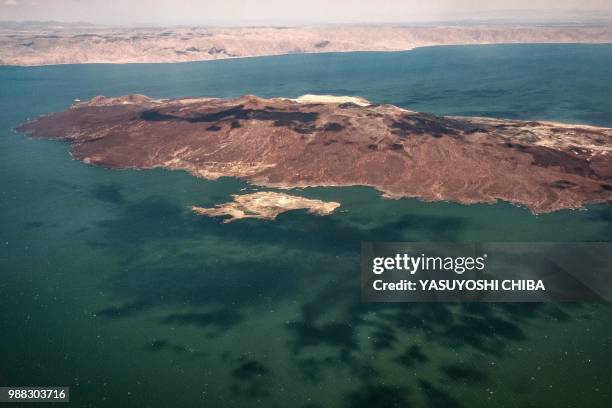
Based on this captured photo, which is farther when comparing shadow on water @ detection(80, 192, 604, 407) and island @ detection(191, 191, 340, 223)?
island @ detection(191, 191, 340, 223)

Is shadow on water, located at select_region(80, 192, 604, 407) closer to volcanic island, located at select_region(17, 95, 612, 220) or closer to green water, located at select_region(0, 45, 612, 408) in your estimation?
green water, located at select_region(0, 45, 612, 408)

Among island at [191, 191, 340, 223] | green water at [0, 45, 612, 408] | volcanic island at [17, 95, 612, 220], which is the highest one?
volcanic island at [17, 95, 612, 220]

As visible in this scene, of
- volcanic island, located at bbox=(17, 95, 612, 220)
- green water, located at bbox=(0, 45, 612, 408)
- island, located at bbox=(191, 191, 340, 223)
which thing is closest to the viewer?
green water, located at bbox=(0, 45, 612, 408)

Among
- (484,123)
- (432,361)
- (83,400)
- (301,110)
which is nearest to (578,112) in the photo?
(484,123)

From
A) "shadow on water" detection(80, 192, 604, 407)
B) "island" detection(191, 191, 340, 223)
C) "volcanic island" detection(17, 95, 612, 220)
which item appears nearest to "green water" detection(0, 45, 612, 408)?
"shadow on water" detection(80, 192, 604, 407)

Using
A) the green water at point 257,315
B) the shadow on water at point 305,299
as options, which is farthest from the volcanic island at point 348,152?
the shadow on water at point 305,299

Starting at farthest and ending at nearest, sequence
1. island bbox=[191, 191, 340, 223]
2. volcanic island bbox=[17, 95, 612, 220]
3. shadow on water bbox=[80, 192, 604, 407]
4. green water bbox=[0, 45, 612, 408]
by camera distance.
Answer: volcanic island bbox=[17, 95, 612, 220] < island bbox=[191, 191, 340, 223] < shadow on water bbox=[80, 192, 604, 407] < green water bbox=[0, 45, 612, 408]
